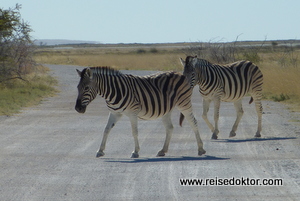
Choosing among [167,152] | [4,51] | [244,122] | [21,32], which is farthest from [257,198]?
[21,32]

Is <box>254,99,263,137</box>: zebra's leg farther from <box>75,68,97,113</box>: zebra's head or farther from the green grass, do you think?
the green grass

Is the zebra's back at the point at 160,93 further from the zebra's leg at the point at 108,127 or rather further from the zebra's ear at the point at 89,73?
the zebra's ear at the point at 89,73

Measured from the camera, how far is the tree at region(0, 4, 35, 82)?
2408cm

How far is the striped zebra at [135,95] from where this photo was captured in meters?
10.0

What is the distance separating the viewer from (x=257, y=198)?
6.71 m

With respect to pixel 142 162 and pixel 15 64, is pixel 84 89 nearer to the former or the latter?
pixel 142 162

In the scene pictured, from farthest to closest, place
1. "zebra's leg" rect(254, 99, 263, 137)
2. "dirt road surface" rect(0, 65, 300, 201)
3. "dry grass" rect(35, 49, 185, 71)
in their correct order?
1. "dry grass" rect(35, 49, 185, 71)
2. "zebra's leg" rect(254, 99, 263, 137)
3. "dirt road surface" rect(0, 65, 300, 201)

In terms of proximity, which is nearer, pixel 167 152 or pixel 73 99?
pixel 167 152

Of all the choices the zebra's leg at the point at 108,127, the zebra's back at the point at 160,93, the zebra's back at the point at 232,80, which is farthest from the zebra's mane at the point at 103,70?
the zebra's back at the point at 232,80

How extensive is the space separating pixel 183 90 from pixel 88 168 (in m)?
2.86

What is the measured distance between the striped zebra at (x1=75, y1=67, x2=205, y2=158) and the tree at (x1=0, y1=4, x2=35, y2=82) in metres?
14.2

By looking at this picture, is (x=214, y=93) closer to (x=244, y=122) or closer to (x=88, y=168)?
(x=244, y=122)

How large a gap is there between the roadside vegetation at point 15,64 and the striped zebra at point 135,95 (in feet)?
32.8

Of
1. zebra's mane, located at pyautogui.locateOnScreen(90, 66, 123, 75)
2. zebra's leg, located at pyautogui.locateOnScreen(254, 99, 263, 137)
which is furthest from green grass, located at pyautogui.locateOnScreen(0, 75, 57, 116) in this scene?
zebra's mane, located at pyautogui.locateOnScreen(90, 66, 123, 75)
